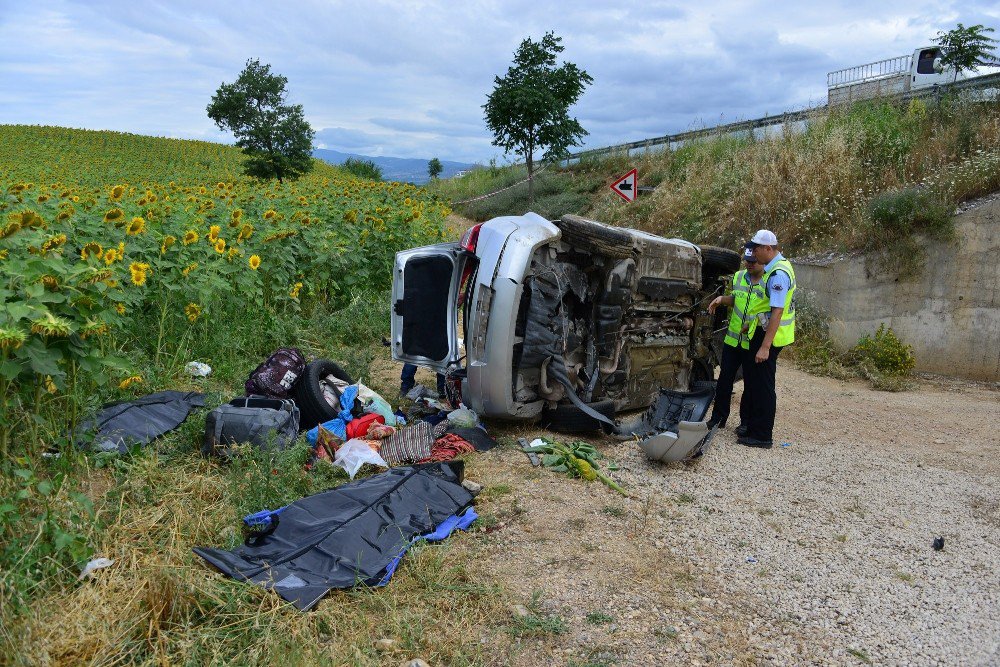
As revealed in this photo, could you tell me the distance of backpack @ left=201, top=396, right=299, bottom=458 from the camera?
16.8ft

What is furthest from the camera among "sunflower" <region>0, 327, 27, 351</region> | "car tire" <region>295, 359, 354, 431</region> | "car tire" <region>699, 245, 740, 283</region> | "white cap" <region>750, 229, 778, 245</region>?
"car tire" <region>699, 245, 740, 283</region>

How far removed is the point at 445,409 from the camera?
21.9ft

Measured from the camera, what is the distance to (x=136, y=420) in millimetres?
5242

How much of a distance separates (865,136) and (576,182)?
10.5 metres

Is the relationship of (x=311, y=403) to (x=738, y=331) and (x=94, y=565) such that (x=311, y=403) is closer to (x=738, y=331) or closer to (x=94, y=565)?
(x=94, y=565)

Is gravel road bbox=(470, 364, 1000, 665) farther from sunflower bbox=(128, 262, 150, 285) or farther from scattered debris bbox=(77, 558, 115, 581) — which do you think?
sunflower bbox=(128, 262, 150, 285)

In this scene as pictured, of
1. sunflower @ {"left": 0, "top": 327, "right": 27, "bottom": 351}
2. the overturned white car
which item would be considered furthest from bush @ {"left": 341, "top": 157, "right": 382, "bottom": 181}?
sunflower @ {"left": 0, "top": 327, "right": 27, "bottom": 351}

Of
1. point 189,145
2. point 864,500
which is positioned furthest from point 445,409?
point 189,145

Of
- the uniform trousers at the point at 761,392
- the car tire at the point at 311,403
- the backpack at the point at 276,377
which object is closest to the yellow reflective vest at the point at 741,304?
the uniform trousers at the point at 761,392

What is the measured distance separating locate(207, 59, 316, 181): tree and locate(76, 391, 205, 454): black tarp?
854 inches

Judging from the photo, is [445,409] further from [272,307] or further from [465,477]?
[272,307]

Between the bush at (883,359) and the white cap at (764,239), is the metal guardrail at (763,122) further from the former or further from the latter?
the white cap at (764,239)

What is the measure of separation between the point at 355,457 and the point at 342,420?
0.76 metres

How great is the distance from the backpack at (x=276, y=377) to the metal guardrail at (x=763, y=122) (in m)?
13.1
